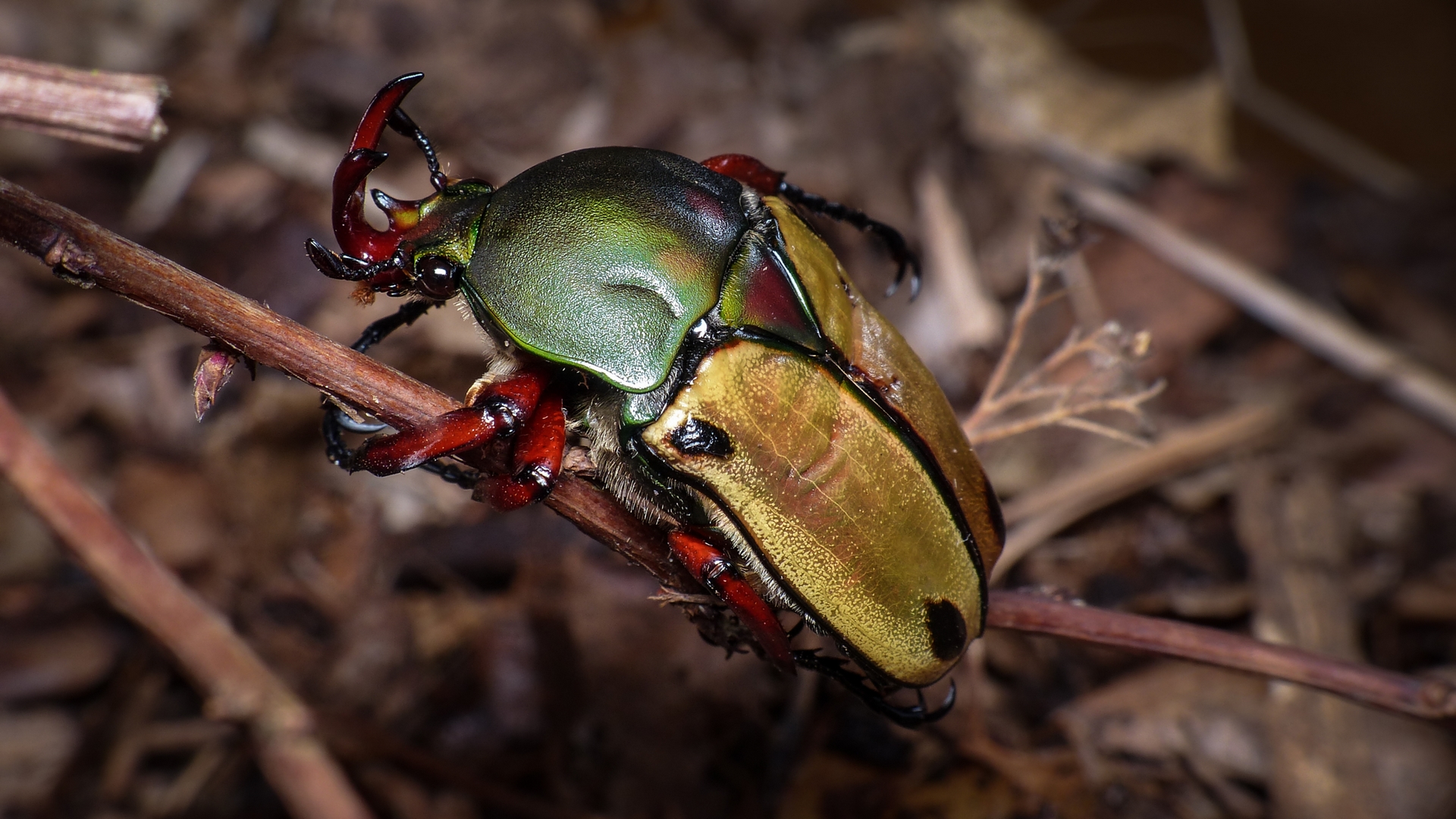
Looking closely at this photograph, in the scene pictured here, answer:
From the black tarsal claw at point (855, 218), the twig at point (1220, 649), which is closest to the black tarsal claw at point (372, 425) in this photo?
the black tarsal claw at point (855, 218)

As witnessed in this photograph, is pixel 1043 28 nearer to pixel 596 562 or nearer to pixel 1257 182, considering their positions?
pixel 1257 182

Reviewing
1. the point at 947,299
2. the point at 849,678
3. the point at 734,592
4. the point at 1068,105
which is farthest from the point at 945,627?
the point at 1068,105

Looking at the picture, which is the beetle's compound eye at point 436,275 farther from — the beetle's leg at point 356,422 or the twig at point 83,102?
the twig at point 83,102

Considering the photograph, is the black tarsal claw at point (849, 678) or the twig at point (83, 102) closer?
the twig at point (83, 102)

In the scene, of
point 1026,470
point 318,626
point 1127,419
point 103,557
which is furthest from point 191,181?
point 1127,419

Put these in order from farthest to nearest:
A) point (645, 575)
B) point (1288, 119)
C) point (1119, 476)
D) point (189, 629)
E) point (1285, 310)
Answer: point (1288, 119), point (1285, 310), point (1119, 476), point (645, 575), point (189, 629)

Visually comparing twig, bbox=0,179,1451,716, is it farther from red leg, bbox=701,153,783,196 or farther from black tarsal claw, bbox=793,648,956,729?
red leg, bbox=701,153,783,196

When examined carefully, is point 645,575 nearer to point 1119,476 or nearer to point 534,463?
point 534,463
